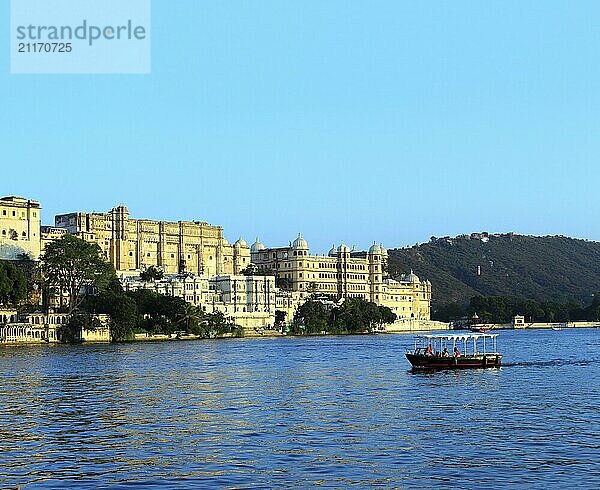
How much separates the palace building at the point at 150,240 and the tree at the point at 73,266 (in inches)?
1122

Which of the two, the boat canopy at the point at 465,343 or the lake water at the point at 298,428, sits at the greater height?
the boat canopy at the point at 465,343

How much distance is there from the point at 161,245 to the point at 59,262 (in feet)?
188

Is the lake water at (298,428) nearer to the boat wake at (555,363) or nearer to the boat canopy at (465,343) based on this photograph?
the boat canopy at (465,343)

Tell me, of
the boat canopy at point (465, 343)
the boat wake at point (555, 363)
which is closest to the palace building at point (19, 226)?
the boat canopy at point (465, 343)

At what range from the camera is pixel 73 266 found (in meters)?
129

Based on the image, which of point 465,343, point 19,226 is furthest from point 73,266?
point 465,343

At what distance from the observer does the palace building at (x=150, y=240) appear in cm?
Result: 17188

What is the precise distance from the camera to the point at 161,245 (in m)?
184

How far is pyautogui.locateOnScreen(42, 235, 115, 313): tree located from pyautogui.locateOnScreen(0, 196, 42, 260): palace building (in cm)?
1793

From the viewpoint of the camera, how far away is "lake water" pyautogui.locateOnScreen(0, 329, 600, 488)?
2944 cm

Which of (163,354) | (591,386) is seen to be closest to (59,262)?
(163,354)

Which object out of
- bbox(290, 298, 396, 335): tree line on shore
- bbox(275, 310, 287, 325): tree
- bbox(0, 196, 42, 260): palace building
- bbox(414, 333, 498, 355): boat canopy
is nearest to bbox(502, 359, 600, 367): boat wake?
bbox(414, 333, 498, 355): boat canopy

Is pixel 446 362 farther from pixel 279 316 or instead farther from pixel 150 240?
pixel 150 240

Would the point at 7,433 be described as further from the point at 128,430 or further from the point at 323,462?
the point at 323,462
